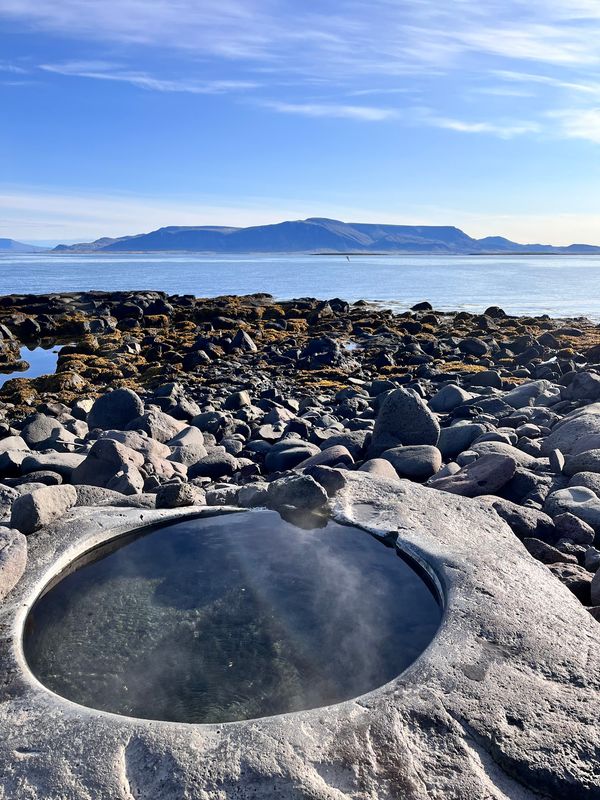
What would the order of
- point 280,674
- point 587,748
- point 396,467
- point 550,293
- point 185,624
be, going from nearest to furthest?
1. point 587,748
2. point 280,674
3. point 185,624
4. point 396,467
5. point 550,293

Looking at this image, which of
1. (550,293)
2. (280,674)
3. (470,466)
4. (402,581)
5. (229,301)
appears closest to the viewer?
(280,674)

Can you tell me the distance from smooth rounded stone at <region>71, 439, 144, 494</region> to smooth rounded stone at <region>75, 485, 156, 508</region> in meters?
0.98

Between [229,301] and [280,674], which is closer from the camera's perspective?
[280,674]

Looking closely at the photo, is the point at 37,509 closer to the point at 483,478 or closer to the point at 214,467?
the point at 214,467

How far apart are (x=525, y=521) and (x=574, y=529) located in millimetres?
469

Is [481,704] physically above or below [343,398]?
above

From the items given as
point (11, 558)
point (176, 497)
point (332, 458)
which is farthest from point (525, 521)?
point (11, 558)

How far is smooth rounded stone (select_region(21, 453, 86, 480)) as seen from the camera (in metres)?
8.06

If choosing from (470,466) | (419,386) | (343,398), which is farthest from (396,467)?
(419,386)

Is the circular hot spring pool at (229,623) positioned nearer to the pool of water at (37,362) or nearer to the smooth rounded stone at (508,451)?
the smooth rounded stone at (508,451)

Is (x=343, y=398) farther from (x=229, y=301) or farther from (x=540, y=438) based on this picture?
(x=229, y=301)

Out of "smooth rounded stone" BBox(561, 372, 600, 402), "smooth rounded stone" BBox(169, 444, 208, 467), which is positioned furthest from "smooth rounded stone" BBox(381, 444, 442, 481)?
"smooth rounded stone" BBox(561, 372, 600, 402)

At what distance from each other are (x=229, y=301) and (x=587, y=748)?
38972mm

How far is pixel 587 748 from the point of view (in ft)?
10.4
